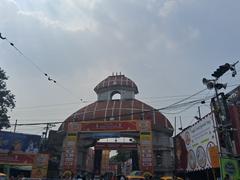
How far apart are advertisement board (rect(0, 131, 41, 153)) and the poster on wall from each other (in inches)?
862

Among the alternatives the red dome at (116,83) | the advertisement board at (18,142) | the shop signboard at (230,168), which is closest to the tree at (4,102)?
the advertisement board at (18,142)

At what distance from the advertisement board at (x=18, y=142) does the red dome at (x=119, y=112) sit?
7.09 meters

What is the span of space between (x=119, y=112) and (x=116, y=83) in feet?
31.9

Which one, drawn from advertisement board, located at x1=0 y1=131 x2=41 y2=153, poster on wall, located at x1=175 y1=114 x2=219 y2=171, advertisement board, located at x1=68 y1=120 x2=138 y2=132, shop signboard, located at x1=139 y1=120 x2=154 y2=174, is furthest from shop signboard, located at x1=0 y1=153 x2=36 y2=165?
poster on wall, located at x1=175 y1=114 x2=219 y2=171

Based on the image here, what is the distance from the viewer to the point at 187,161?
91.4 ft

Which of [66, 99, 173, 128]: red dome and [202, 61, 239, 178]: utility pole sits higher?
[66, 99, 173, 128]: red dome

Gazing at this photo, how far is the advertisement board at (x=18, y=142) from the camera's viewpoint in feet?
130

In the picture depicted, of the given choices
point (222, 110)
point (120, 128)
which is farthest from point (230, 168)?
point (120, 128)

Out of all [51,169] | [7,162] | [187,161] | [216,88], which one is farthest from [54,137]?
[216,88]

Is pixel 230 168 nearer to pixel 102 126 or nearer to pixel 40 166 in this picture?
pixel 102 126

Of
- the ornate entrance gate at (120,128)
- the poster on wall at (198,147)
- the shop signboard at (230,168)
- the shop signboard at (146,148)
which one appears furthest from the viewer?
the ornate entrance gate at (120,128)

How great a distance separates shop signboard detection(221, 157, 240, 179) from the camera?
1588 cm

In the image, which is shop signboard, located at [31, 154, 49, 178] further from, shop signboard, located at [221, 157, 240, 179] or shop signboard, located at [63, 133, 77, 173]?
shop signboard, located at [221, 157, 240, 179]

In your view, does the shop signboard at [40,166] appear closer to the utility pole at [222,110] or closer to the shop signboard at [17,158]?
the shop signboard at [17,158]
